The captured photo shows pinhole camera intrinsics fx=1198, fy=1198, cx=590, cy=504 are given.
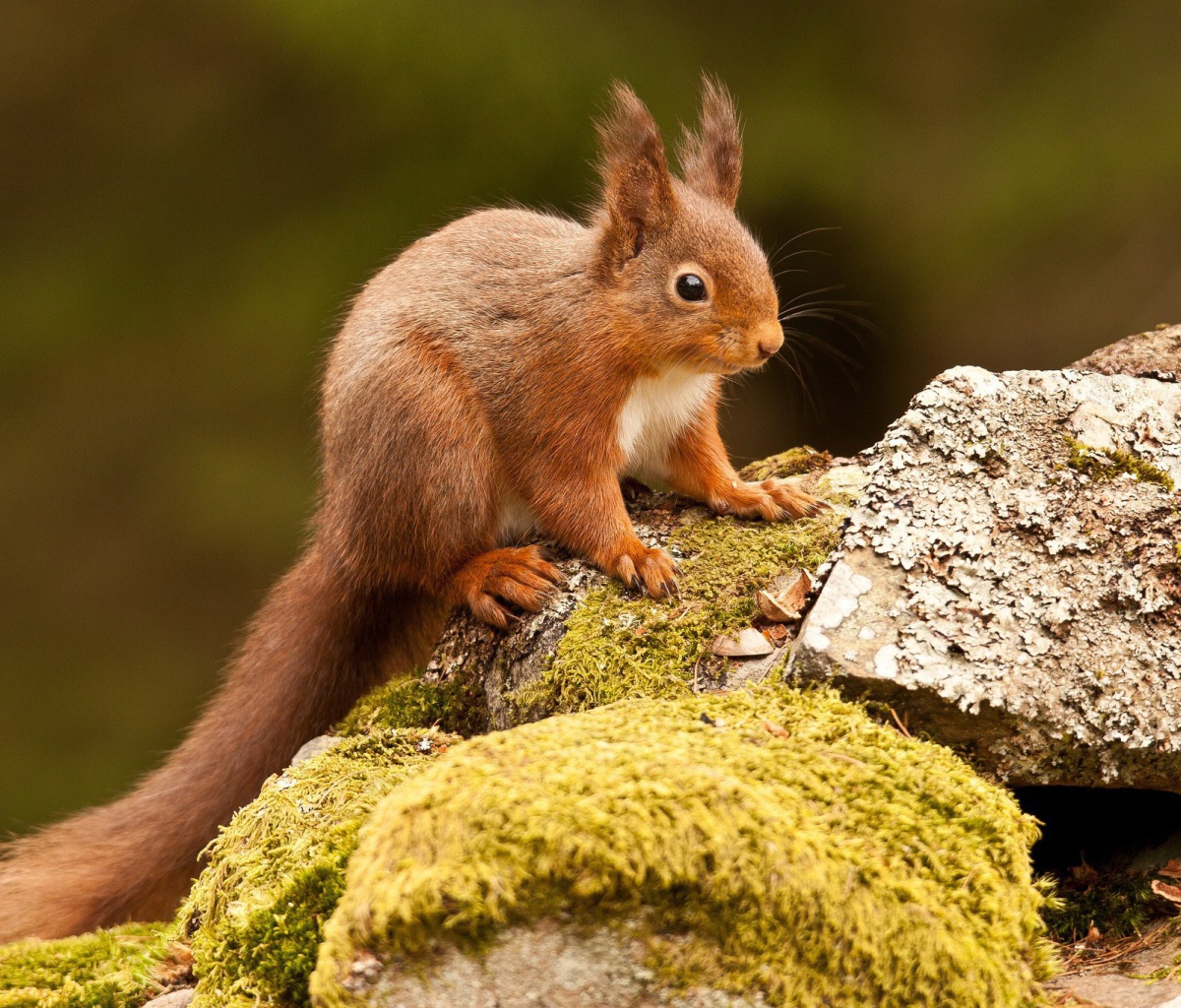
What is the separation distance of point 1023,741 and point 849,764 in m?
0.37

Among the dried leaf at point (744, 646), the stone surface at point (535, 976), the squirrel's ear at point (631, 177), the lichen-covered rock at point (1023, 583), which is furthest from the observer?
the squirrel's ear at point (631, 177)

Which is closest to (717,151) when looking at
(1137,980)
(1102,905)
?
(1102,905)

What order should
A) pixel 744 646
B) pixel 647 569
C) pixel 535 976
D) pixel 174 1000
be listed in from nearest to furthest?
pixel 535 976, pixel 174 1000, pixel 744 646, pixel 647 569

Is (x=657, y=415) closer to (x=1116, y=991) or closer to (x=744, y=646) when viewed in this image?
(x=744, y=646)

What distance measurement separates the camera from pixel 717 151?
9.55 ft

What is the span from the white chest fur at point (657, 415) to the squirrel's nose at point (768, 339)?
0.18m

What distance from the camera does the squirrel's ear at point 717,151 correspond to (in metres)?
2.90

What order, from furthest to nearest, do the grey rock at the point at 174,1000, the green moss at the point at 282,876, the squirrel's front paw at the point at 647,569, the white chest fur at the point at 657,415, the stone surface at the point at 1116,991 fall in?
the white chest fur at the point at 657,415, the squirrel's front paw at the point at 647,569, the grey rock at the point at 174,1000, the green moss at the point at 282,876, the stone surface at the point at 1116,991

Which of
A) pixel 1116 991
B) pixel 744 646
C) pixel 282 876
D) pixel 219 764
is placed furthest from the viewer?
pixel 219 764

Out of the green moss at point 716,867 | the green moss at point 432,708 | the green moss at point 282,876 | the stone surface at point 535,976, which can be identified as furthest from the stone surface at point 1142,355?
the stone surface at point 535,976

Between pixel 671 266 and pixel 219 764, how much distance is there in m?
1.56

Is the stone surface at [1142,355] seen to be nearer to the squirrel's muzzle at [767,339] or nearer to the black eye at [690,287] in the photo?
the squirrel's muzzle at [767,339]

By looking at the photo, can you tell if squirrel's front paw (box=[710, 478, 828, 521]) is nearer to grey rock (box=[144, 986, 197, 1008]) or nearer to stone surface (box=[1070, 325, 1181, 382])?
stone surface (box=[1070, 325, 1181, 382])

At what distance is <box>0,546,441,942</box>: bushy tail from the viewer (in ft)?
8.92
